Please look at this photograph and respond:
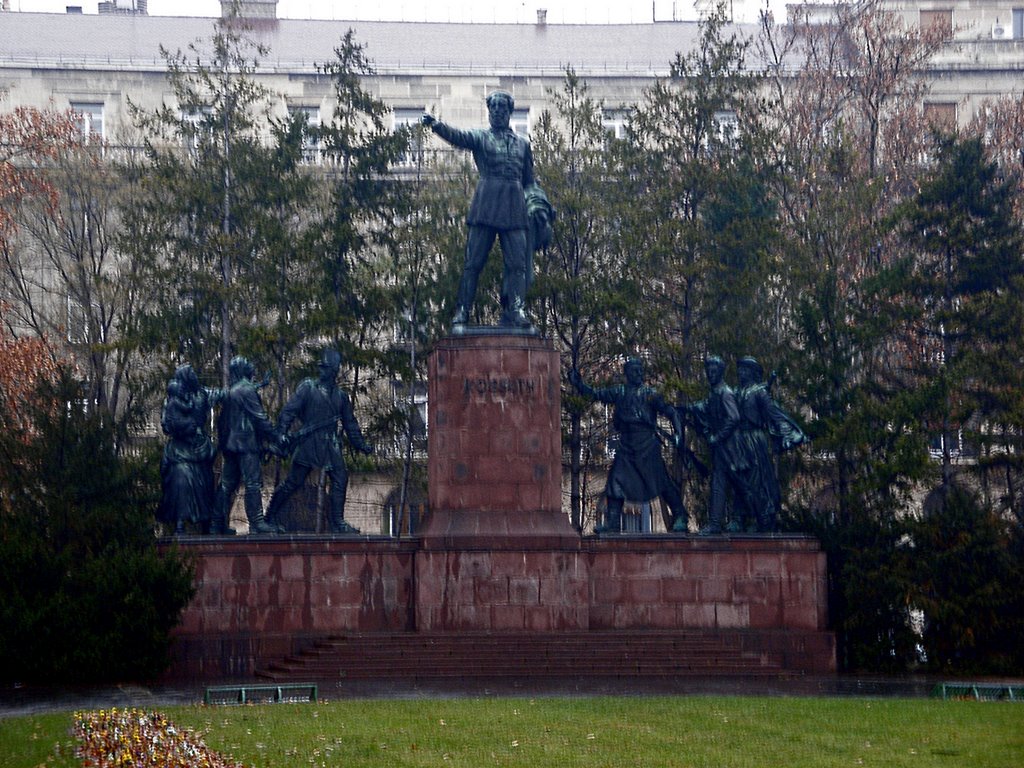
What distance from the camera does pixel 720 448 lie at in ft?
90.7

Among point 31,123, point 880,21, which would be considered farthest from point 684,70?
point 31,123

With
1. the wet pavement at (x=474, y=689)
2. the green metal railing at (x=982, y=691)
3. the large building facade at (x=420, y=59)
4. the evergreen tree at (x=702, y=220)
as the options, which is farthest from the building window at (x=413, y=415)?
the green metal railing at (x=982, y=691)

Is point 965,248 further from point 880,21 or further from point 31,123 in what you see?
point 31,123

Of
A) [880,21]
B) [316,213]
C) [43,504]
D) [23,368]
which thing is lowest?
[43,504]

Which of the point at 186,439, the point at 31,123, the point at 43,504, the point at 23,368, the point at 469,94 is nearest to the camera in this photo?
the point at 43,504

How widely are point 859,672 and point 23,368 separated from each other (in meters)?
18.7

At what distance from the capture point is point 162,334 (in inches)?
1486

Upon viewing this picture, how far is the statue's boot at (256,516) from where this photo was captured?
26922mm

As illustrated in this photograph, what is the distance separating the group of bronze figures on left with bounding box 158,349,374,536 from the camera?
27.0 metres

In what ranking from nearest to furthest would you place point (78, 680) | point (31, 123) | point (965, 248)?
point (78, 680), point (965, 248), point (31, 123)

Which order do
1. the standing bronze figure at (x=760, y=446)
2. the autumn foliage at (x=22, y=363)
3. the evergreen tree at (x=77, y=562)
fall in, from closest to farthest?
the evergreen tree at (x=77, y=562), the standing bronze figure at (x=760, y=446), the autumn foliage at (x=22, y=363)

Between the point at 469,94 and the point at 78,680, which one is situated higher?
the point at 469,94

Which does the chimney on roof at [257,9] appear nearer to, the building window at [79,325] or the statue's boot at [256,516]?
the building window at [79,325]

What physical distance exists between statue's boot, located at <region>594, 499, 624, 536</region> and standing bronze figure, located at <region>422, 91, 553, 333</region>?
125 inches
